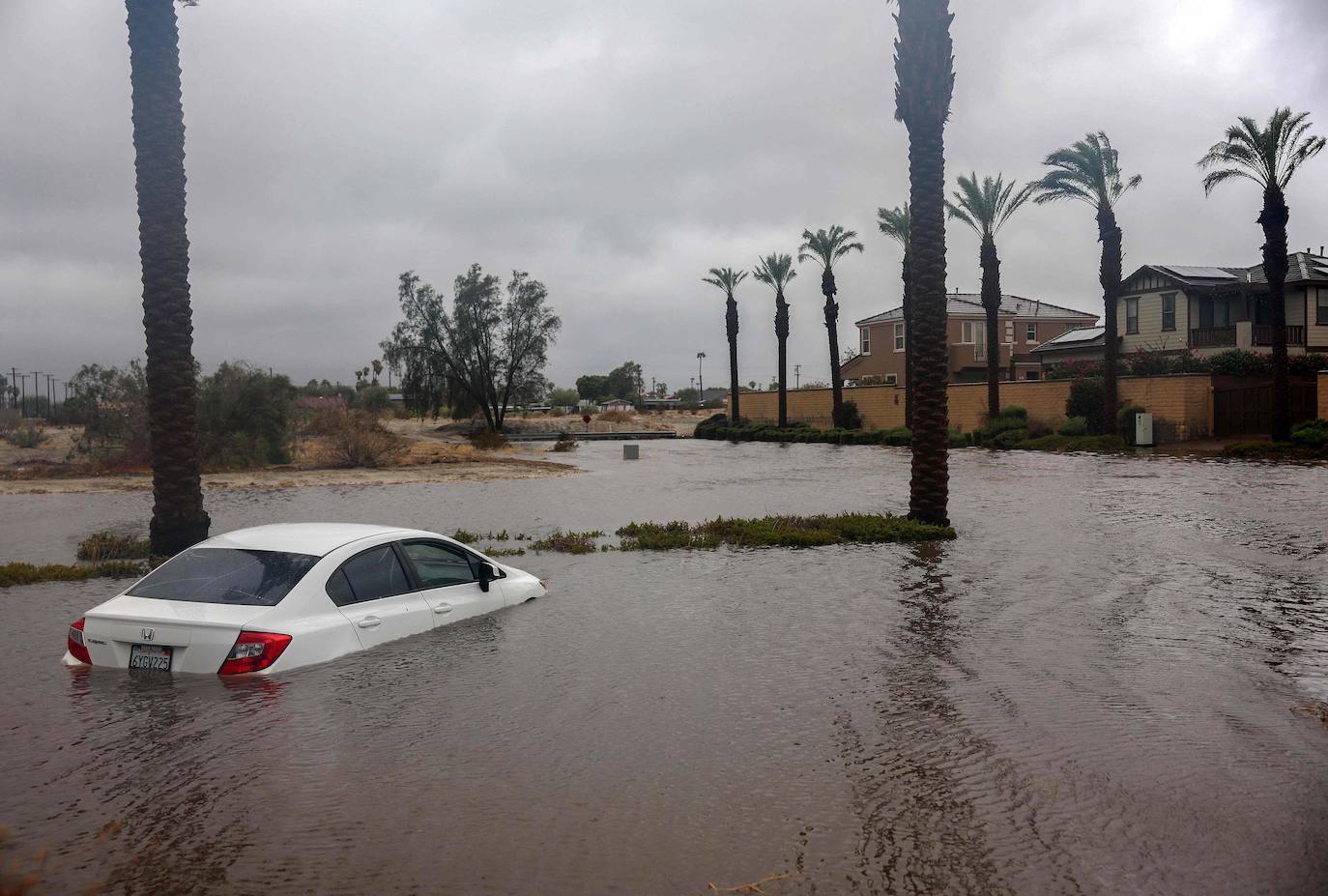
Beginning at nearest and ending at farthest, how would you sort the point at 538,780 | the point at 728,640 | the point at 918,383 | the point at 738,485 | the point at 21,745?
the point at 538,780 → the point at 21,745 → the point at 728,640 → the point at 918,383 → the point at 738,485

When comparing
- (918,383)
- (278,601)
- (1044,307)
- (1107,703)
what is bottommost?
(1107,703)

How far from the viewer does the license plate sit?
7434 mm

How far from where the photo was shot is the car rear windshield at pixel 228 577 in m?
7.82

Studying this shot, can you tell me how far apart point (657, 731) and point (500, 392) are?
65386 mm

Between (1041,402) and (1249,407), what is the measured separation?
30.7 ft

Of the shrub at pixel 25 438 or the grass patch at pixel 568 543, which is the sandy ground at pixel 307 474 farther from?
the grass patch at pixel 568 543

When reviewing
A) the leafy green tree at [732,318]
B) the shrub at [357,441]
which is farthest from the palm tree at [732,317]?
the shrub at [357,441]

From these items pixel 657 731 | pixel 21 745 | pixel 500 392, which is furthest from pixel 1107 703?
pixel 500 392

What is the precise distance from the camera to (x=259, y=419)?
39.1 m

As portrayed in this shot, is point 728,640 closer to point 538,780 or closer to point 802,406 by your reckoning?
point 538,780

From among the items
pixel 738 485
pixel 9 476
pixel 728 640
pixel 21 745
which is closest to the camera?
pixel 21 745

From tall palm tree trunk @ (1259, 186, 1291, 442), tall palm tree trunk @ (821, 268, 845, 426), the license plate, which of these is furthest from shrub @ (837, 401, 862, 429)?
the license plate

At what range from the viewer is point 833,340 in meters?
65.9

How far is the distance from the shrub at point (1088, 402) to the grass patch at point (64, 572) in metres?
40.6
